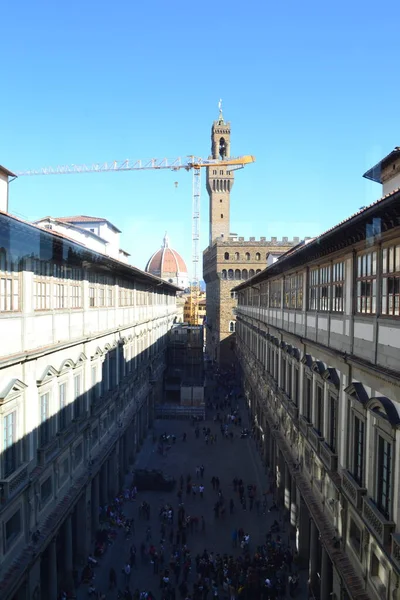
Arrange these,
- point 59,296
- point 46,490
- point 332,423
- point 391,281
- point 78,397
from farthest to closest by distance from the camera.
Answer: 1. point 78,397
2. point 59,296
3. point 46,490
4. point 332,423
5. point 391,281

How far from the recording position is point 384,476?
36.2ft

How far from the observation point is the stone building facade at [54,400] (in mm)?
13633

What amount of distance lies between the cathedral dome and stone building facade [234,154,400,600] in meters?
127

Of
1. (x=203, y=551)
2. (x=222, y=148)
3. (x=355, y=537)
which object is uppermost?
(x=222, y=148)

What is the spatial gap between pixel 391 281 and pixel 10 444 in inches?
428

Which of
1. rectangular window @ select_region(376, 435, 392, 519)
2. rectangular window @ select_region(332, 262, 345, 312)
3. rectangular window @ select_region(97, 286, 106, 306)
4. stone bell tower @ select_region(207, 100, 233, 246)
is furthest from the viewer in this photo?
stone bell tower @ select_region(207, 100, 233, 246)

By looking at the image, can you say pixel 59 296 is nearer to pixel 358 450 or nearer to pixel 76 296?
pixel 76 296

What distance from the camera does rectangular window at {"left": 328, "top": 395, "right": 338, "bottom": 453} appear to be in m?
15.1

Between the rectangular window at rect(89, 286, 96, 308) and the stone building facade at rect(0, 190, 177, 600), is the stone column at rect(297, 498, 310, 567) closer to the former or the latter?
the stone building facade at rect(0, 190, 177, 600)

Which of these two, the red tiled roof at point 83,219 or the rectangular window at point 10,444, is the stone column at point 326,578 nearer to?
the rectangular window at point 10,444

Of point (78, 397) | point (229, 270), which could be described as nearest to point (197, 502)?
point (78, 397)

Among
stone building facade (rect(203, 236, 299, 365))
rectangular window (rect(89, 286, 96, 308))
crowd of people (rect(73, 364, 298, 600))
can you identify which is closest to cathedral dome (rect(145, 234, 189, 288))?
stone building facade (rect(203, 236, 299, 365))

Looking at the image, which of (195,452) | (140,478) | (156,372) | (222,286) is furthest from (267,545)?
(222,286)

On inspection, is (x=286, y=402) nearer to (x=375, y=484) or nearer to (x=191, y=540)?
(x=191, y=540)
